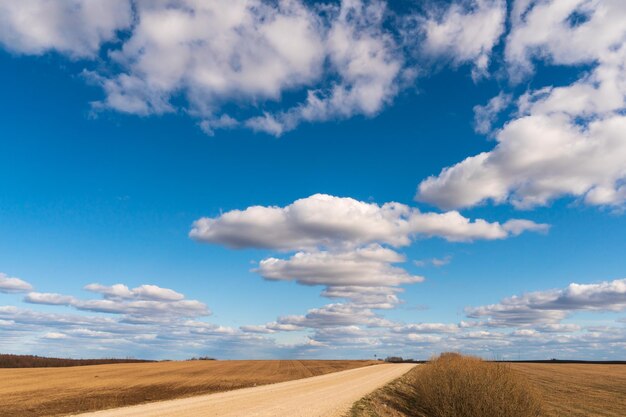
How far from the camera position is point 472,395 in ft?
91.1

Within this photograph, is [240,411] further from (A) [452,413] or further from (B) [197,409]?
(A) [452,413]

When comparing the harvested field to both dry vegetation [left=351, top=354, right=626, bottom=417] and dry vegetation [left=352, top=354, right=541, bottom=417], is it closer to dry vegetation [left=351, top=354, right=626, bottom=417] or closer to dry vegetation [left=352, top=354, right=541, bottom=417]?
dry vegetation [left=351, top=354, right=626, bottom=417]

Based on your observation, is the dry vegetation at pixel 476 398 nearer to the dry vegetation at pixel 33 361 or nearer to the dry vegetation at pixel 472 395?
the dry vegetation at pixel 472 395

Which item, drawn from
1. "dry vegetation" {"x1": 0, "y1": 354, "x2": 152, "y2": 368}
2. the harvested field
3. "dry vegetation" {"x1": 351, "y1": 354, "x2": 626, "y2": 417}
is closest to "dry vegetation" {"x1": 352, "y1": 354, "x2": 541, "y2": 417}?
"dry vegetation" {"x1": 351, "y1": 354, "x2": 626, "y2": 417}

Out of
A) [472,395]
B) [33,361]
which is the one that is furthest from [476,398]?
[33,361]

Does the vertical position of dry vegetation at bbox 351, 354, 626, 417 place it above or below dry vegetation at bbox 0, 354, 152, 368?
below

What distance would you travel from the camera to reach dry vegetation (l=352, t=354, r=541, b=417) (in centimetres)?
2667

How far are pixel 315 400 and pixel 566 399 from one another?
2813 centimetres

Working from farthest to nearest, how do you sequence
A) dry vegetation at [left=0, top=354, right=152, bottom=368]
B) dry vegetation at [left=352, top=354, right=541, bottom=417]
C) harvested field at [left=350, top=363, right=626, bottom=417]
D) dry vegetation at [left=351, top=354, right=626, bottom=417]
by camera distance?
dry vegetation at [left=0, top=354, right=152, bottom=368], harvested field at [left=350, top=363, right=626, bottom=417], dry vegetation at [left=351, top=354, right=626, bottom=417], dry vegetation at [left=352, top=354, right=541, bottom=417]

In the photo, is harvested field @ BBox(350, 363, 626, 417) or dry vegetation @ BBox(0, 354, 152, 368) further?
dry vegetation @ BBox(0, 354, 152, 368)

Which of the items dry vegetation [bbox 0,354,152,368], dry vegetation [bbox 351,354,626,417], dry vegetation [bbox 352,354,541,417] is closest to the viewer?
dry vegetation [bbox 352,354,541,417]

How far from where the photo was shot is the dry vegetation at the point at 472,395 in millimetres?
26672

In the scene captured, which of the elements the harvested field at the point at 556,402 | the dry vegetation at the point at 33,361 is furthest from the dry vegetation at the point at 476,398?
the dry vegetation at the point at 33,361

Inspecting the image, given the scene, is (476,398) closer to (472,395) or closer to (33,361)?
(472,395)
